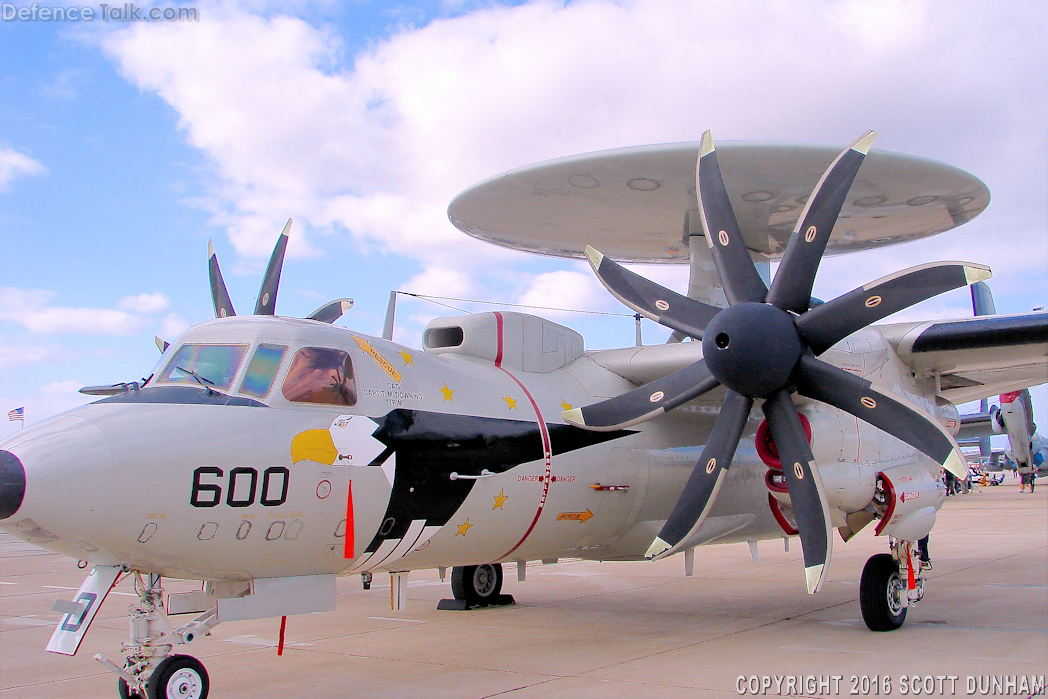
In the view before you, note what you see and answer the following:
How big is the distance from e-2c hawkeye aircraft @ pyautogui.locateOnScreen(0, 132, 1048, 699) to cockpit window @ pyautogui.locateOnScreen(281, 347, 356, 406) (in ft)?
0.06

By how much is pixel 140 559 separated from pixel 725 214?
6.38 meters

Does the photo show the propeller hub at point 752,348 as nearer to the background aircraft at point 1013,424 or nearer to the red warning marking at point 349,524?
the red warning marking at point 349,524

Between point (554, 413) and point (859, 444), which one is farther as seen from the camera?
point (859, 444)

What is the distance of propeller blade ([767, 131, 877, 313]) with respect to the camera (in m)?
8.22

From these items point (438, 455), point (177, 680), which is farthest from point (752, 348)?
point (177, 680)

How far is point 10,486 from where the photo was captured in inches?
206

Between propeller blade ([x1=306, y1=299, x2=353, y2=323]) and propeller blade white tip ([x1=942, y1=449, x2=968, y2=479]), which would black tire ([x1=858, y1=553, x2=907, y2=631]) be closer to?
propeller blade white tip ([x1=942, y1=449, x2=968, y2=479])

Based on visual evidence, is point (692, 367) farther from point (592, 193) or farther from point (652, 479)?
point (592, 193)

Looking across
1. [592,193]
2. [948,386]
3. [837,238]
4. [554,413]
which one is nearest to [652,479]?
[554,413]

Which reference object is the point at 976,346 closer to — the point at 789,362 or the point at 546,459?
the point at 789,362

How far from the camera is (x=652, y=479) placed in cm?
983

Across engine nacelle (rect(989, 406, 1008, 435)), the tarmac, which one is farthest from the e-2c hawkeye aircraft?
engine nacelle (rect(989, 406, 1008, 435))

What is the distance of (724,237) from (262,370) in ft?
16.0

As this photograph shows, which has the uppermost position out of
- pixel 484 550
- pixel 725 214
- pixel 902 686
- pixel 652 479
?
pixel 725 214
